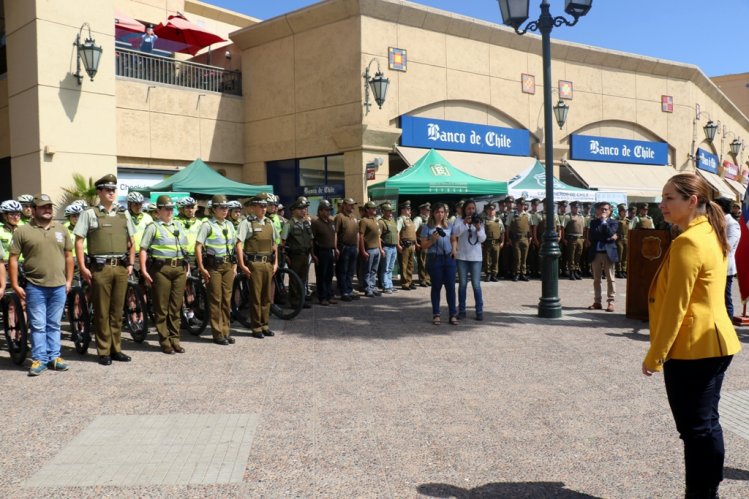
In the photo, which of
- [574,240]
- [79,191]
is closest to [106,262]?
[79,191]

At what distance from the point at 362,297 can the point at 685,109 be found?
22849 mm

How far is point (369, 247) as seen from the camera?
13.0m

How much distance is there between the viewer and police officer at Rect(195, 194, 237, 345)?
27.0 ft

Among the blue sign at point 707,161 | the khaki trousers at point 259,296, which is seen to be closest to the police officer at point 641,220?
the khaki trousers at point 259,296

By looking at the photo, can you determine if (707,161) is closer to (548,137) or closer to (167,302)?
(548,137)

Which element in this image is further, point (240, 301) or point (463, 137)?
point (463, 137)

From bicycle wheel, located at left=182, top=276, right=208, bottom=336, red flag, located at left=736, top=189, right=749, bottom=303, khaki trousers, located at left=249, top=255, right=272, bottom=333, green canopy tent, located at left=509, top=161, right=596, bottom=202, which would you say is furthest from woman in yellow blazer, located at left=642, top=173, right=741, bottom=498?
green canopy tent, located at left=509, top=161, right=596, bottom=202

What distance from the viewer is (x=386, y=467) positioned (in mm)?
4141

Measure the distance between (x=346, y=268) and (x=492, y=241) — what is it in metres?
4.54

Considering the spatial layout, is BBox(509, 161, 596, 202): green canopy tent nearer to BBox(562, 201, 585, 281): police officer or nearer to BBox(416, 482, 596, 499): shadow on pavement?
BBox(562, 201, 585, 281): police officer

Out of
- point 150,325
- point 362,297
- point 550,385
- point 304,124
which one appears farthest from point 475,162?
point 550,385

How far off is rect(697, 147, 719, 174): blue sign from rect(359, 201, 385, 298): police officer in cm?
2319

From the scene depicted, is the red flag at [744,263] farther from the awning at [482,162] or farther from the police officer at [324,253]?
the awning at [482,162]

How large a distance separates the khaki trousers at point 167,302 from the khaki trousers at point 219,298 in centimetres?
47
